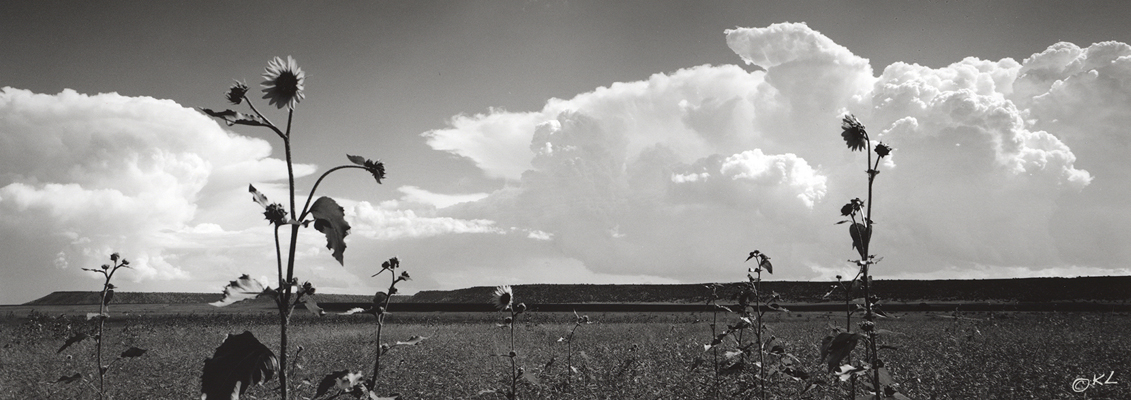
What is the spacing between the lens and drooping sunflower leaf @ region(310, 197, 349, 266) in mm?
1684

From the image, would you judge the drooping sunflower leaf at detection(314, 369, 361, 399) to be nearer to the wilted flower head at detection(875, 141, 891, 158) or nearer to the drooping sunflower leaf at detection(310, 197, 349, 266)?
the drooping sunflower leaf at detection(310, 197, 349, 266)

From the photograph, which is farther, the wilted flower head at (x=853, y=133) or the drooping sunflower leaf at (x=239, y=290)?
the wilted flower head at (x=853, y=133)

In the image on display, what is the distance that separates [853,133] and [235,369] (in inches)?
140

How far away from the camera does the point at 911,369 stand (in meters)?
9.68

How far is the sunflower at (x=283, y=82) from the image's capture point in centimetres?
203

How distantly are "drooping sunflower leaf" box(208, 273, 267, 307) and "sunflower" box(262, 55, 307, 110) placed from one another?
61cm

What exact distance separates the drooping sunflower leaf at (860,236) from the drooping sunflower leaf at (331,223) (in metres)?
2.72

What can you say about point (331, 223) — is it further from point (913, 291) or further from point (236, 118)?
point (913, 291)

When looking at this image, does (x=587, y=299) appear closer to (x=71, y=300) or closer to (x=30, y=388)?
(x=30, y=388)

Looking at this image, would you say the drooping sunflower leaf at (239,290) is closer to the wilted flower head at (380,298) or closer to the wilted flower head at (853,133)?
the wilted flower head at (380,298)

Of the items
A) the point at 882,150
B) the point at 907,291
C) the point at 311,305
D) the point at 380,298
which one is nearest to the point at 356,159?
the point at 311,305

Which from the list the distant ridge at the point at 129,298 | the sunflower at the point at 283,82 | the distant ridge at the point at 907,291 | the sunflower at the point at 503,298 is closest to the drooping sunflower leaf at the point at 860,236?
the sunflower at the point at 283,82

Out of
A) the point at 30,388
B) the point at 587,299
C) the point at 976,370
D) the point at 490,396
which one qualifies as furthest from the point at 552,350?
the point at 587,299

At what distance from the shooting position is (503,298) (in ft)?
19.2
